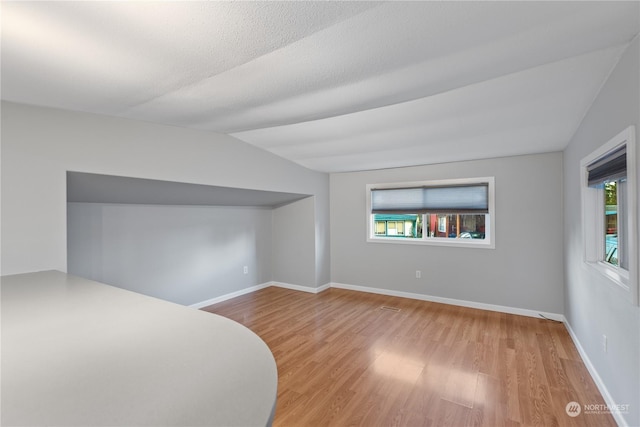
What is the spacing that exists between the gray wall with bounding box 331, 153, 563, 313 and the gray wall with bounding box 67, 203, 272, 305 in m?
1.96

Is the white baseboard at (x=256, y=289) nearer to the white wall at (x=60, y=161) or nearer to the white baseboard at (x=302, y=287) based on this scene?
the white baseboard at (x=302, y=287)

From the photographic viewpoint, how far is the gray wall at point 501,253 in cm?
361

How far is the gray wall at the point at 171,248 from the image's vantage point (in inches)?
125

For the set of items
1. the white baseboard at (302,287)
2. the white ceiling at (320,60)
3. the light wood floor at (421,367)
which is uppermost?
the white ceiling at (320,60)

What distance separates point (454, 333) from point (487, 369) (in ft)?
2.43

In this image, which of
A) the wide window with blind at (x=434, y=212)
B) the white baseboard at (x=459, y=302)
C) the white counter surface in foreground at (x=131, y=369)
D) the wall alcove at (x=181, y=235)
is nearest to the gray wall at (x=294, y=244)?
the wall alcove at (x=181, y=235)

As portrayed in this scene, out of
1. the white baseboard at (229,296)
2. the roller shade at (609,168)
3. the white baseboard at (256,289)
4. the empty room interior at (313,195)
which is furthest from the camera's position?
the white baseboard at (256,289)

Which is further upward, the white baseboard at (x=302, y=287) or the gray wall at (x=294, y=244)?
the gray wall at (x=294, y=244)

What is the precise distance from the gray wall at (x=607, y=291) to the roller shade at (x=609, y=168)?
120 mm

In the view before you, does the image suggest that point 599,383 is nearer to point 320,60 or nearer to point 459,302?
point 459,302

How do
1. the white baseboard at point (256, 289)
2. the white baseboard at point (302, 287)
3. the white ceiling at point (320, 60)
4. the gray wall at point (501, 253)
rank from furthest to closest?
the white baseboard at point (302, 287) < the white baseboard at point (256, 289) < the gray wall at point (501, 253) < the white ceiling at point (320, 60)

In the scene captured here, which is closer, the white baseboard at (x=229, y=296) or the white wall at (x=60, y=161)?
the white wall at (x=60, y=161)

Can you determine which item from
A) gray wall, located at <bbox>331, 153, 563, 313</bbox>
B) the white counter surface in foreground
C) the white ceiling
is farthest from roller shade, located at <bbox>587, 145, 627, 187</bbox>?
the white counter surface in foreground

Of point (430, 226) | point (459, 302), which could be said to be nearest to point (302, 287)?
point (430, 226)
